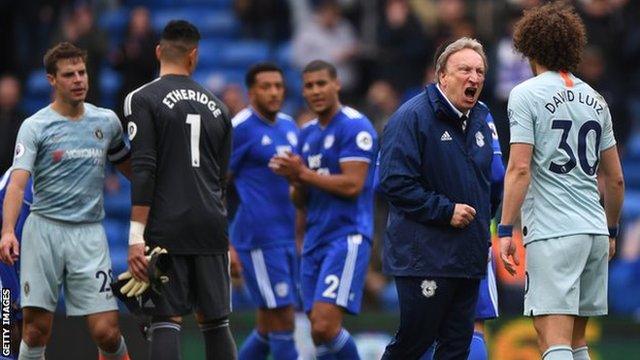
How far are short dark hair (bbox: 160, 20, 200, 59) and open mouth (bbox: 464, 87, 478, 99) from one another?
1970 millimetres

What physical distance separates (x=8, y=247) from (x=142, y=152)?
46.0 inches

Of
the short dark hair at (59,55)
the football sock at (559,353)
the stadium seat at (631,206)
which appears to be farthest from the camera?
the stadium seat at (631,206)

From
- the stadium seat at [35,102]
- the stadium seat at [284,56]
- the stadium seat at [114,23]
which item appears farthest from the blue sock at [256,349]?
the stadium seat at [114,23]

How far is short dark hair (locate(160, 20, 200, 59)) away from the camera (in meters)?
9.88

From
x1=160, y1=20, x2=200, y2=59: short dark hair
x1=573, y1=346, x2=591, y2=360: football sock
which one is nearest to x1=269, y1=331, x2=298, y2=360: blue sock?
x1=160, y1=20, x2=200, y2=59: short dark hair

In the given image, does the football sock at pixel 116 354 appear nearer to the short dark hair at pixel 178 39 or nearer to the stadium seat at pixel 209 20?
the short dark hair at pixel 178 39

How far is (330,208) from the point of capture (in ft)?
38.1

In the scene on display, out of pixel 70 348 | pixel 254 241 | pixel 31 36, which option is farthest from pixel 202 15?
pixel 254 241

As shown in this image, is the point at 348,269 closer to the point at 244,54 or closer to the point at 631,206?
the point at 631,206

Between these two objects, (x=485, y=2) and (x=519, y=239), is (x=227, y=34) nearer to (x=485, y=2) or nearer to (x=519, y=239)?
(x=485, y=2)

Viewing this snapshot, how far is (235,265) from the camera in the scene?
11922 millimetres

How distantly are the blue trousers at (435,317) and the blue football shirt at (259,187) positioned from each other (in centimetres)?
294

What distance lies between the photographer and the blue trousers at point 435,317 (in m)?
9.16

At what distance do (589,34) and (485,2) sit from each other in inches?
96.1
